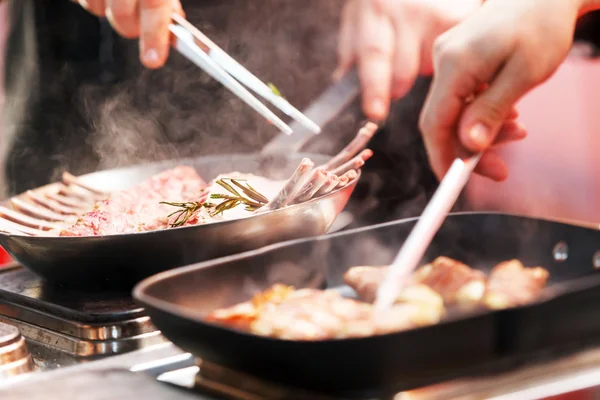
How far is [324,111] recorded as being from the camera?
77.2 inches

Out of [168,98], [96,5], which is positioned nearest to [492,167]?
[96,5]

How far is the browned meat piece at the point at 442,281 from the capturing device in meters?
1.11

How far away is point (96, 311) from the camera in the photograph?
129 centimetres

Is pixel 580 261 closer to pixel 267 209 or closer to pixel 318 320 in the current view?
pixel 318 320

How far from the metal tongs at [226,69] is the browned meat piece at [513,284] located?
0.62m

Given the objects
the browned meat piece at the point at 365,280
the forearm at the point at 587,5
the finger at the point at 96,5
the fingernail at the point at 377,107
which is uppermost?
the finger at the point at 96,5

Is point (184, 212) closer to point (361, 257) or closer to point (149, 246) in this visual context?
point (149, 246)

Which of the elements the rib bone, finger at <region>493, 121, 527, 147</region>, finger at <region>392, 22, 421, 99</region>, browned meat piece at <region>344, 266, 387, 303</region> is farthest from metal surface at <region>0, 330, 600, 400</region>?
finger at <region>392, 22, 421, 99</region>

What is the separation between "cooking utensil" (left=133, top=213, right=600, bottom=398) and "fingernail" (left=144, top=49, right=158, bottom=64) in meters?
0.71

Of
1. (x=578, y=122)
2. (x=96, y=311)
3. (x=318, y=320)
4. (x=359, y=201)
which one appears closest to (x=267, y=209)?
(x=96, y=311)

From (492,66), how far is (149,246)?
2.11 feet

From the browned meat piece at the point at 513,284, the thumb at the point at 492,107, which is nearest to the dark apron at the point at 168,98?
the thumb at the point at 492,107

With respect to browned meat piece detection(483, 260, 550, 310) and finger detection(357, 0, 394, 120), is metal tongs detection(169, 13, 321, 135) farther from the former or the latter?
browned meat piece detection(483, 260, 550, 310)

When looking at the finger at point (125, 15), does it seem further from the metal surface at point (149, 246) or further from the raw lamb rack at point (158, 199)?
the metal surface at point (149, 246)
